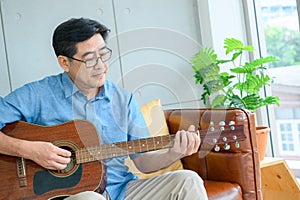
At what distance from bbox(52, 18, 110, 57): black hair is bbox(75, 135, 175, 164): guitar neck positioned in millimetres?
417

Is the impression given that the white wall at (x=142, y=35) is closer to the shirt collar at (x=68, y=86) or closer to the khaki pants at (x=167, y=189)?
the shirt collar at (x=68, y=86)

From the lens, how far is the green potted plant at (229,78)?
105 inches

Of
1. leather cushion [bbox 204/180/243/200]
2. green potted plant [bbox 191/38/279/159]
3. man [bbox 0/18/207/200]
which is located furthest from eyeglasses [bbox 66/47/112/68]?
green potted plant [bbox 191/38/279/159]

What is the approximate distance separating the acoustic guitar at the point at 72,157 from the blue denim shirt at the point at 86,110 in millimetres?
46

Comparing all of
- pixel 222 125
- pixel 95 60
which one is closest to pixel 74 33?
pixel 95 60

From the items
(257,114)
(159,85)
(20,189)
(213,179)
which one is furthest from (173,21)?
(20,189)

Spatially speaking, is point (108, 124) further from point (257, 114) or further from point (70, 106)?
point (257, 114)

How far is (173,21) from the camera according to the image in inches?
122

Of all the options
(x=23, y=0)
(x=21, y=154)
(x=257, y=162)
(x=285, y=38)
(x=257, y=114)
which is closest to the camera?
(x=21, y=154)

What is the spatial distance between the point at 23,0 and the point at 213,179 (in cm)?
143

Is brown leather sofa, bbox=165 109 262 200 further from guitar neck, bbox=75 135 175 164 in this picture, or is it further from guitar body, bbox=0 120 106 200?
guitar body, bbox=0 120 106 200

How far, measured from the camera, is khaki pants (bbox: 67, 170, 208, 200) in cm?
174

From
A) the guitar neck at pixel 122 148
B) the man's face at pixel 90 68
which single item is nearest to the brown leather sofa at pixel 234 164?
the guitar neck at pixel 122 148

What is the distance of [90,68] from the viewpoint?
75.9 inches
